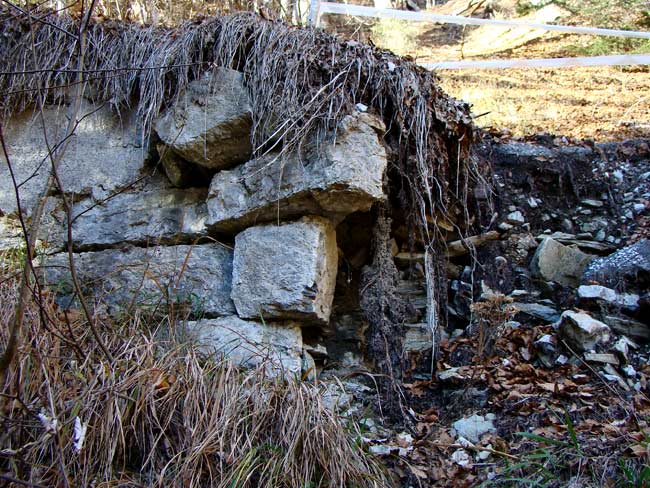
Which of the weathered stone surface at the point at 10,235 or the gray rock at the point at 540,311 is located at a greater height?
the weathered stone surface at the point at 10,235

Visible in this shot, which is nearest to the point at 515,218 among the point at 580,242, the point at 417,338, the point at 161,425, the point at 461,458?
the point at 580,242

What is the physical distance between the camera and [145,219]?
347cm

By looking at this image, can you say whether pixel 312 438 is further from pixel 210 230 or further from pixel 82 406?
pixel 210 230

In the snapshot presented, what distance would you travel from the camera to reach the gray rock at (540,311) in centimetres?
354

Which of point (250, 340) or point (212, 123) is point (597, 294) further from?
point (212, 123)

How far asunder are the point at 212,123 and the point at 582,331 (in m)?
2.13

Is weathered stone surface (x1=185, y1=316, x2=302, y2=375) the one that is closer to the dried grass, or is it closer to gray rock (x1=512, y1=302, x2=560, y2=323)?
the dried grass

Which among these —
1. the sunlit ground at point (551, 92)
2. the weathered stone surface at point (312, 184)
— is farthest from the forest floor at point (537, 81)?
the weathered stone surface at point (312, 184)

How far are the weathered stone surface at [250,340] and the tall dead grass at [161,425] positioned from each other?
0.15 metres

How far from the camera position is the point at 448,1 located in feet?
28.3

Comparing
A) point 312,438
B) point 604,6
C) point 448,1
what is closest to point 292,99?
point 312,438

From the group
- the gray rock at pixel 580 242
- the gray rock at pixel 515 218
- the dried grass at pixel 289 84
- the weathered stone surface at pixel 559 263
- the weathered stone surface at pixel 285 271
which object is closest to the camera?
the weathered stone surface at pixel 285 271

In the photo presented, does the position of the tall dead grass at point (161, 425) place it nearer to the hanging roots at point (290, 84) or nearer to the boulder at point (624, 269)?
the hanging roots at point (290, 84)

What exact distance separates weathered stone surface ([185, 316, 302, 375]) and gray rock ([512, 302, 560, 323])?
51.8 inches
